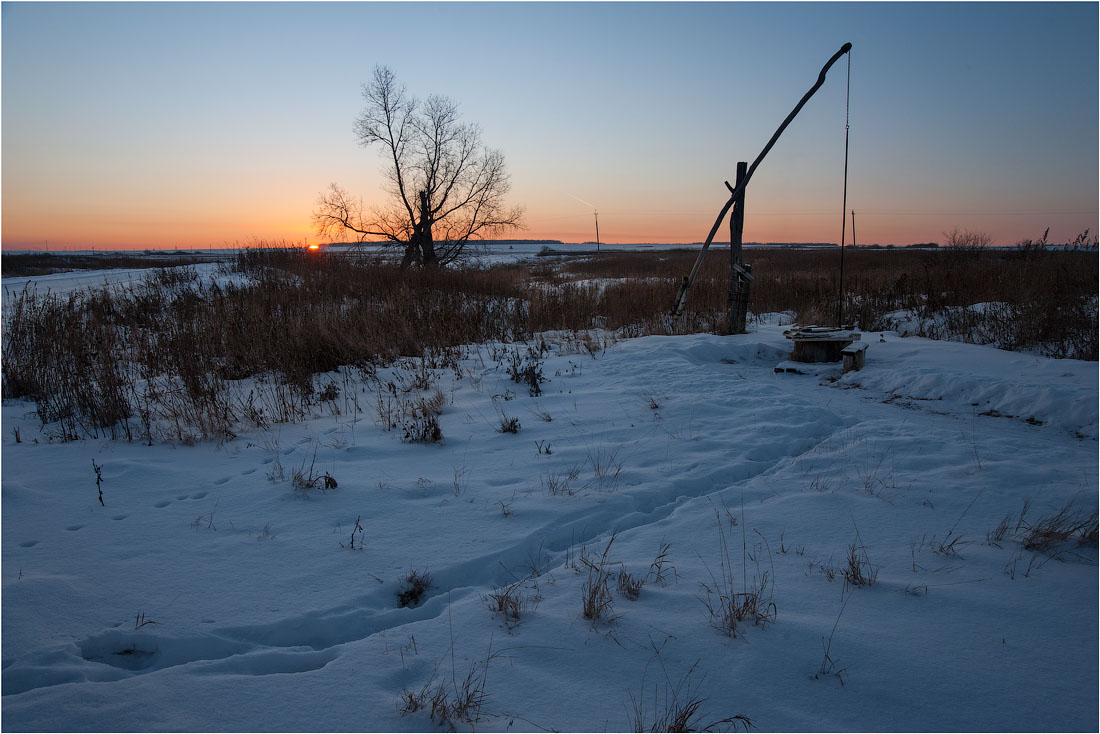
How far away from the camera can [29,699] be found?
1913 millimetres

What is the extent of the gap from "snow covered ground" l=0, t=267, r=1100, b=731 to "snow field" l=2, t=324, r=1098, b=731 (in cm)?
1

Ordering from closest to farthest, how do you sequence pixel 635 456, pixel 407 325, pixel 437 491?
pixel 437 491 → pixel 635 456 → pixel 407 325

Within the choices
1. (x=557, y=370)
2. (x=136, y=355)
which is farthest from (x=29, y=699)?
(x=136, y=355)

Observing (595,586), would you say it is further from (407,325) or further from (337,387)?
(407,325)

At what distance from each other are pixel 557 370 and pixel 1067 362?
227 inches

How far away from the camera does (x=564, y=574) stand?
2.69 metres

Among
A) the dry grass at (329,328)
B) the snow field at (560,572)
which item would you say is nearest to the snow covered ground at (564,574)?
the snow field at (560,572)

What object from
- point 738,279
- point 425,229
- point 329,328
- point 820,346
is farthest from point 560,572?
point 425,229

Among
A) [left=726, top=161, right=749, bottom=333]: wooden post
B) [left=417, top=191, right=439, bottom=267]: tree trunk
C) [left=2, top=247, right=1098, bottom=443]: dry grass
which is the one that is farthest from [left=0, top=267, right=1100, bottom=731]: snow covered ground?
[left=417, top=191, right=439, bottom=267]: tree trunk

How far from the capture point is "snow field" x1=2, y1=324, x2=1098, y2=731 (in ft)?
6.27

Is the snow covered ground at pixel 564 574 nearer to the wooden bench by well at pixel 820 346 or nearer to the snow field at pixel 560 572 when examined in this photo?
the snow field at pixel 560 572

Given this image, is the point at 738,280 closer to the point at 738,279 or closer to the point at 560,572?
the point at 738,279

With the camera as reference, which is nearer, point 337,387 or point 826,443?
point 826,443

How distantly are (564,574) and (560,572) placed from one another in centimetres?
3
